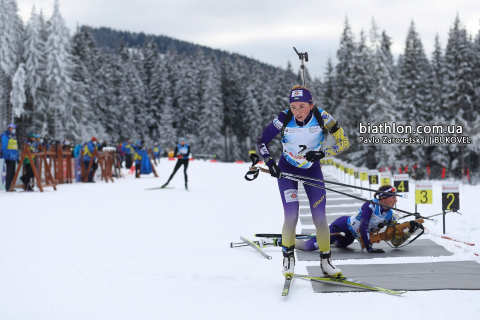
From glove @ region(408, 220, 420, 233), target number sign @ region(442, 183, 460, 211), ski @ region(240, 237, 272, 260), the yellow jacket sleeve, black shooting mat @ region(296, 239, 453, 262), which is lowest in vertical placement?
black shooting mat @ region(296, 239, 453, 262)

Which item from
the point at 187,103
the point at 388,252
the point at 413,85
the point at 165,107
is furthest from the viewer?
the point at 187,103

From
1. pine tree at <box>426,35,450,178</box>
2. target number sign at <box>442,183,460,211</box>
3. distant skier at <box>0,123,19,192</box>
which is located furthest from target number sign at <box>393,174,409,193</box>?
pine tree at <box>426,35,450,178</box>

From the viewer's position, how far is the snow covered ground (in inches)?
151

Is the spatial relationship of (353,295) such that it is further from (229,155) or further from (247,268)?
(229,155)

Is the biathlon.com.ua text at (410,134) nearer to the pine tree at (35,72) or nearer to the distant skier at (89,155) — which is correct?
the distant skier at (89,155)

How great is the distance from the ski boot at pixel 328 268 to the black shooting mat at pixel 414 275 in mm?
113

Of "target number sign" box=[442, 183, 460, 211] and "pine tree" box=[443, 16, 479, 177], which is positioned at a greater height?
"pine tree" box=[443, 16, 479, 177]

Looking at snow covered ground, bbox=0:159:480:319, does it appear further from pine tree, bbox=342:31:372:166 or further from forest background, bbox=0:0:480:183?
pine tree, bbox=342:31:372:166

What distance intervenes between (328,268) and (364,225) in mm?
1780

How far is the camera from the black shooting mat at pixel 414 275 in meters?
4.37

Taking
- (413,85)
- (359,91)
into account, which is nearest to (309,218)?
(359,91)

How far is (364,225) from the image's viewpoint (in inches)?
242

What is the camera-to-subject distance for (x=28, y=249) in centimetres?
632

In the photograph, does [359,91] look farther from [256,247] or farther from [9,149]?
[256,247]
